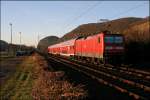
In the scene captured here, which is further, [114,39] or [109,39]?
[114,39]

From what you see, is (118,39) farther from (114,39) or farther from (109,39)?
(109,39)

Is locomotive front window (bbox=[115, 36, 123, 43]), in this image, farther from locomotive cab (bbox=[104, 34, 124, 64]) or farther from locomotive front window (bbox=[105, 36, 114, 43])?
locomotive front window (bbox=[105, 36, 114, 43])

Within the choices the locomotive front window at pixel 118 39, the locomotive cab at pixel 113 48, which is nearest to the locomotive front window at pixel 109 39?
the locomotive cab at pixel 113 48

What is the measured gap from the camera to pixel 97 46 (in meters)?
36.3

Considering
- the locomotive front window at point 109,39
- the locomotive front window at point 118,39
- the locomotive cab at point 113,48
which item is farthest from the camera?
the locomotive front window at point 118,39

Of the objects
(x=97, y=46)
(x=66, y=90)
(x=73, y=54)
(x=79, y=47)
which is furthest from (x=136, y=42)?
(x=66, y=90)

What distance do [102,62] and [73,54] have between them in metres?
21.4

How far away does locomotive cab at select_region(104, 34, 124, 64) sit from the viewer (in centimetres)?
3391

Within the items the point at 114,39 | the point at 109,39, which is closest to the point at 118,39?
the point at 114,39

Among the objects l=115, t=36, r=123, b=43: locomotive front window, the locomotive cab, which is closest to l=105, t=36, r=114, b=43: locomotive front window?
the locomotive cab

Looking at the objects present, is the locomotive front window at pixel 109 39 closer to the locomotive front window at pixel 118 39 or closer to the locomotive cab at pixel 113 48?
the locomotive cab at pixel 113 48

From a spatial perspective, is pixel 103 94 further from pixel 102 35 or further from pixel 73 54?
pixel 73 54

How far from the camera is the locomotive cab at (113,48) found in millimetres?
33906

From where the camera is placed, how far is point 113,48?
34.2m
